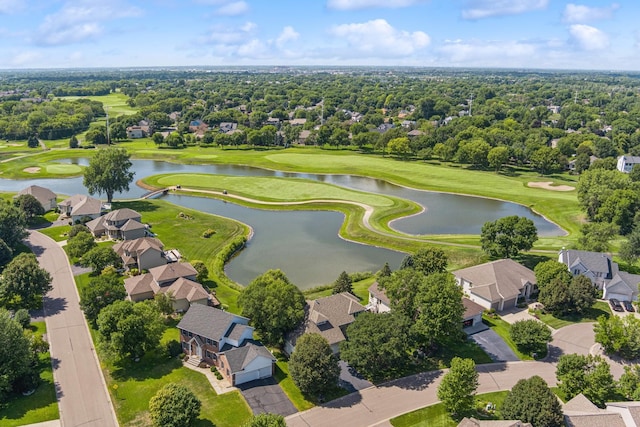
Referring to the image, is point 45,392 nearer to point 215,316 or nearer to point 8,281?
point 215,316

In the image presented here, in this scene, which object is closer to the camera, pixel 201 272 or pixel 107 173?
pixel 201 272

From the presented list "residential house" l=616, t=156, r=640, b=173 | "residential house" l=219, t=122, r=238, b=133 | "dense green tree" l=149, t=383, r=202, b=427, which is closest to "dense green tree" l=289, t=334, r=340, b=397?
"dense green tree" l=149, t=383, r=202, b=427

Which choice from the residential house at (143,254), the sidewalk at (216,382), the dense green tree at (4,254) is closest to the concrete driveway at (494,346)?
the sidewalk at (216,382)

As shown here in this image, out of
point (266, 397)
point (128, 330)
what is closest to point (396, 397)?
point (266, 397)

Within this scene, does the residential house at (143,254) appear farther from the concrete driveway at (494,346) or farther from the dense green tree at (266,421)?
the concrete driveway at (494,346)

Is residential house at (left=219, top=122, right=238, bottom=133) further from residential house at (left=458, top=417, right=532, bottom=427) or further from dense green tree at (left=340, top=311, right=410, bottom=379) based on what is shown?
residential house at (left=458, top=417, right=532, bottom=427)

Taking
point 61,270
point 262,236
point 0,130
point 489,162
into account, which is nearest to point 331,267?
point 262,236

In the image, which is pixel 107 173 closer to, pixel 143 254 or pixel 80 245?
pixel 80 245
